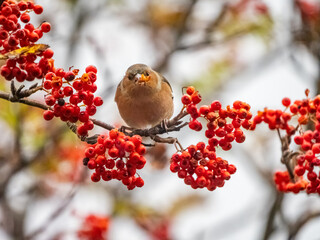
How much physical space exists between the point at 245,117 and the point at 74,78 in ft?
2.82

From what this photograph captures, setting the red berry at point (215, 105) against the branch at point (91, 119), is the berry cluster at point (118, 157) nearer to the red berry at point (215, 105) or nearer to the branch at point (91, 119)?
the branch at point (91, 119)

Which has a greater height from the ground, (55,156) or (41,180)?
(55,156)

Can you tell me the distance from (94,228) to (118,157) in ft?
7.84

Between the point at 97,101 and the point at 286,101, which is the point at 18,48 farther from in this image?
the point at 286,101

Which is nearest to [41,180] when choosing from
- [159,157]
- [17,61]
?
[159,157]

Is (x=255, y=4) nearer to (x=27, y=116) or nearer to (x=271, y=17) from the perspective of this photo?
(x=271, y=17)

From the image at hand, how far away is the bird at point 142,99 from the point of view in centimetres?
381

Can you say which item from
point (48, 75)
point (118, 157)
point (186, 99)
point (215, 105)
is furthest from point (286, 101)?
point (48, 75)

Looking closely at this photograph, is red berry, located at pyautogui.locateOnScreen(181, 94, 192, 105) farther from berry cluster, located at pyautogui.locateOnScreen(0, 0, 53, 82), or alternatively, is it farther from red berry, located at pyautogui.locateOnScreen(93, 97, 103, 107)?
berry cluster, located at pyautogui.locateOnScreen(0, 0, 53, 82)

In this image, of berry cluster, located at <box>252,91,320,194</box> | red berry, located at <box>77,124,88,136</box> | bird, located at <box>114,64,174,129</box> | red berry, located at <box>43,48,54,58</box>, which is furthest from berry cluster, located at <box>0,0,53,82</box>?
bird, located at <box>114,64,174,129</box>

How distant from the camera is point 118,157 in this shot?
218 cm

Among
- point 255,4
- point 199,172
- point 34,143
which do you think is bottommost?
point 34,143

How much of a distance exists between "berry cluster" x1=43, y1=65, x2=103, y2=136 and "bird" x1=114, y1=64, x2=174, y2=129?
1452mm

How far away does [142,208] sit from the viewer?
5.28 meters
